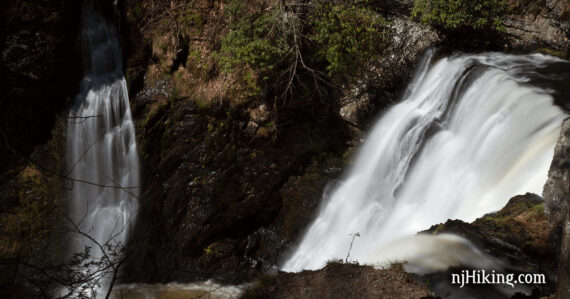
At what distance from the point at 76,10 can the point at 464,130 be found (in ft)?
25.6

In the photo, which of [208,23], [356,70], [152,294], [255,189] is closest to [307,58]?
[356,70]

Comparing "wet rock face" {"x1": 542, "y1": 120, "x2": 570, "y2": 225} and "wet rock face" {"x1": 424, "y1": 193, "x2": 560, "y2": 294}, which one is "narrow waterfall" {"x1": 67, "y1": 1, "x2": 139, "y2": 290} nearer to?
"wet rock face" {"x1": 424, "y1": 193, "x2": 560, "y2": 294}

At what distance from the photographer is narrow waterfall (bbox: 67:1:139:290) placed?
7137mm

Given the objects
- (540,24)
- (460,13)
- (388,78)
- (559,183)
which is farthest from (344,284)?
(540,24)

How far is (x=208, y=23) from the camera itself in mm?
7480

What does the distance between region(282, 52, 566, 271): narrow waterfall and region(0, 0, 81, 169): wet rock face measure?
5707 millimetres

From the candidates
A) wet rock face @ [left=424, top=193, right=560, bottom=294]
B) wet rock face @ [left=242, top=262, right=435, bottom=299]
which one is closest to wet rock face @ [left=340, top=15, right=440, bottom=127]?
wet rock face @ [left=424, top=193, right=560, bottom=294]

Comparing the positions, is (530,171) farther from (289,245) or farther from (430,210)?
(289,245)

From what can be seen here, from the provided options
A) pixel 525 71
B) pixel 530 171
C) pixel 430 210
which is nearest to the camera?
pixel 530 171

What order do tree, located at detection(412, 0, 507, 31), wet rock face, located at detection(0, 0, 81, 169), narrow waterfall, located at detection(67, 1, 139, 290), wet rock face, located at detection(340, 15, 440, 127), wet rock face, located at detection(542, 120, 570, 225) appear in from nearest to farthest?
wet rock face, located at detection(542, 120, 570, 225) → wet rock face, located at detection(0, 0, 81, 169) → narrow waterfall, located at detection(67, 1, 139, 290) → tree, located at detection(412, 0, 507, 31) → wet rock face, located at detection(340, 15, 440, 127)

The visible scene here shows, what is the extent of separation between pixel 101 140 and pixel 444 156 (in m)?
6.60

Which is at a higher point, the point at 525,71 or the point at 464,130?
the point at 525,71

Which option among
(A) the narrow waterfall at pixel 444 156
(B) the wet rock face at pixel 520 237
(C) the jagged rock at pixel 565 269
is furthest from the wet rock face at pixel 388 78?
(C) the jagged rock at pixel 565 269

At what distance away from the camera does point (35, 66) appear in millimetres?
6719
